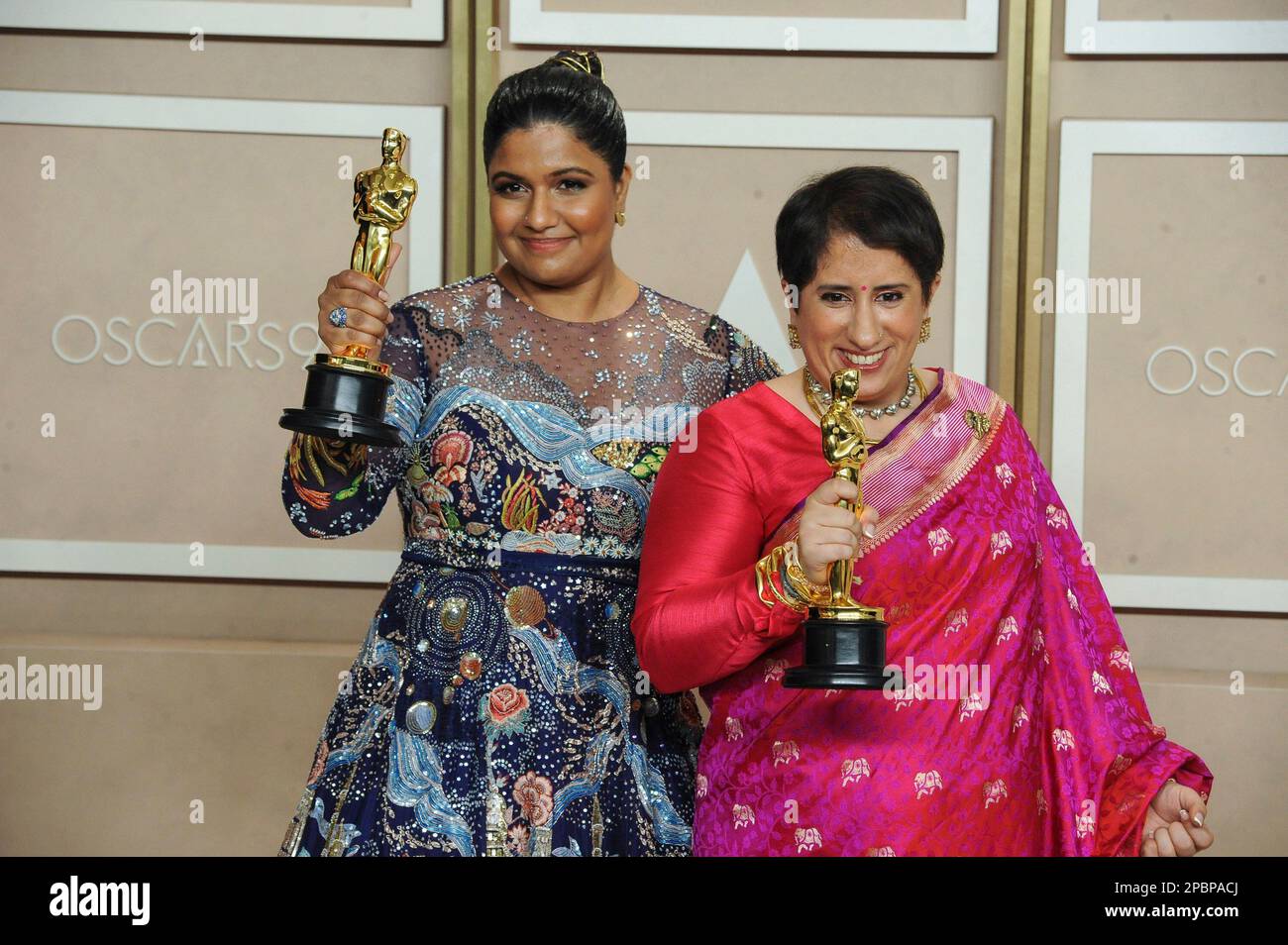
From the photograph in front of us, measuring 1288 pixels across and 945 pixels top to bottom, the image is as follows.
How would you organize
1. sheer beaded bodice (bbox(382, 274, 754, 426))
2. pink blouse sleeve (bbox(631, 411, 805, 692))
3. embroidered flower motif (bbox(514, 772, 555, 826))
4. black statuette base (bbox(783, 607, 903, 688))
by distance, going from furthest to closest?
sheer beaded bodice (bbox(382, 274, 754, 426))
embroidered flower motif (bbox(514, 772, 555, 826))
pink blouse sleeve (bbox(631, 411, 805, 692))
black statuette base (bbox(783, 607, 903, 688))

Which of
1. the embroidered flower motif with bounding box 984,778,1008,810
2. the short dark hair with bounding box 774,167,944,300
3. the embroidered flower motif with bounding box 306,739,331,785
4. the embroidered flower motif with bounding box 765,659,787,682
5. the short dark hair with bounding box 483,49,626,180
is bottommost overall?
the embroidered flower motif with bounding box 306,739,331,785

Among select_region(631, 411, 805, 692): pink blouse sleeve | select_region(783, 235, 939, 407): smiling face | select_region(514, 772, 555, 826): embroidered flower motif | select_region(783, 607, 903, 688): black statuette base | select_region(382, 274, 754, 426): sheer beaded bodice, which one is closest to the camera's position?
select_region(783, 607, 903, 688): black statuette base

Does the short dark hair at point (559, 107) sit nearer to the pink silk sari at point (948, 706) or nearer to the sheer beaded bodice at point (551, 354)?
the sheer beaded bodice at point (551, 354)

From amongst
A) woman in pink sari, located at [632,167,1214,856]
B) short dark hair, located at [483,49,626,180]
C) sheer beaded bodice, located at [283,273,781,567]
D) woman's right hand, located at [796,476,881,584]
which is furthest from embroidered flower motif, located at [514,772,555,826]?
short dark hair, located at [483,49,626,180]

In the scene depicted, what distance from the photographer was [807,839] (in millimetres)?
1618

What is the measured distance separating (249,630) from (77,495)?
1.69 feet

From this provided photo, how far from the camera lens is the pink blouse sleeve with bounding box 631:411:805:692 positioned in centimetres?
155

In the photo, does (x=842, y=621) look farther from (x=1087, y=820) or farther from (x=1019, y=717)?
(x=1087, y=820)

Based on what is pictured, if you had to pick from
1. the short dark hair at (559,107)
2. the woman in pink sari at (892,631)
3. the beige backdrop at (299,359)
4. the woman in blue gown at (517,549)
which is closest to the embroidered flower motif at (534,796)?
the woman in blue gown at (517,549)

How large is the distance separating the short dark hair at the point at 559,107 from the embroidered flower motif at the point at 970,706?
2.97 feet

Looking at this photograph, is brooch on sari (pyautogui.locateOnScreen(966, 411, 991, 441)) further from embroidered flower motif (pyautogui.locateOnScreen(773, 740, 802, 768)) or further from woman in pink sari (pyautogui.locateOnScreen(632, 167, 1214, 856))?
embroidered flower motif (pyautogui.locateOnScreen(773, 740, 802, 768))

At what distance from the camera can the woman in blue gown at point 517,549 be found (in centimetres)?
177

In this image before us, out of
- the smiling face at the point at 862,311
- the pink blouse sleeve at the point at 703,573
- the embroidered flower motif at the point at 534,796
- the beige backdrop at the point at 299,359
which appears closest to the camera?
the pink blouse sleeve at the point at 703,573

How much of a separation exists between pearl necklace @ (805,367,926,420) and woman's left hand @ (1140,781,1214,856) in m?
0.59
